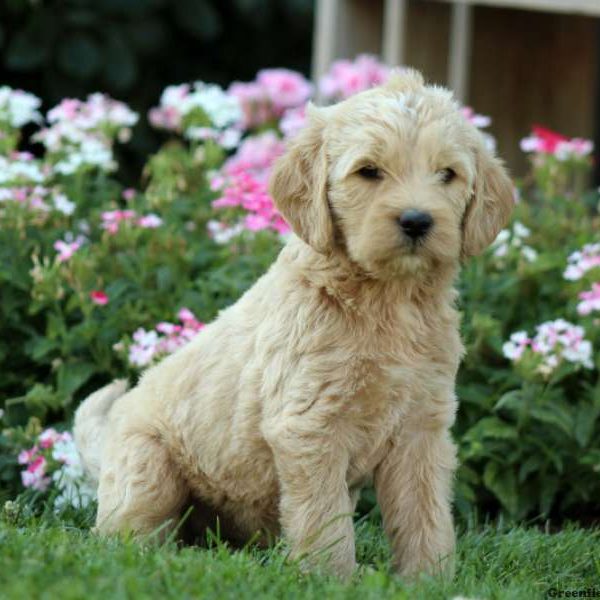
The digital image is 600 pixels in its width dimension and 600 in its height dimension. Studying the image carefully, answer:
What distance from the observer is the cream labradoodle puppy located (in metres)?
4.07

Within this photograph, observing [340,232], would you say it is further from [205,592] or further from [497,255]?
[497,255]

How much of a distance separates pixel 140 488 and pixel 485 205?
157 centimetres

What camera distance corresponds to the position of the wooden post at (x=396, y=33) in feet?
29.9

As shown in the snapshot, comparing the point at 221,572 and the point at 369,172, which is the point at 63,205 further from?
the point at 221,572

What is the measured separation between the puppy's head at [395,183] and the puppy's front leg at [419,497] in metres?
0.59

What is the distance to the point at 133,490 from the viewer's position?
457 cm

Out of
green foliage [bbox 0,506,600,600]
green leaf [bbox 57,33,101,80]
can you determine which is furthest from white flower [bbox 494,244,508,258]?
green leaf [bbox 57,33,101,80]

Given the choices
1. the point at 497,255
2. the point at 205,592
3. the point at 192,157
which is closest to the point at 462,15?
the point at 192,157

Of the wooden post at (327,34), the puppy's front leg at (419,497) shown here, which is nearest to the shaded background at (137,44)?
the wooden post at (327,34)

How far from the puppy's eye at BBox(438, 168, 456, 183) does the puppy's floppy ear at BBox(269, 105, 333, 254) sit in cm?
39

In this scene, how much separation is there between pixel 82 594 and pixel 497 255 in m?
3.55

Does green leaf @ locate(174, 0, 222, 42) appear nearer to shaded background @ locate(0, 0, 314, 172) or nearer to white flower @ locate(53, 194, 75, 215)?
shaded background @ locate(0, 0, 314, 172)

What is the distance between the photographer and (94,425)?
5160 millimetres

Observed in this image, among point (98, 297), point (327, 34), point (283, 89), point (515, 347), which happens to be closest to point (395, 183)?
point (515, 347)
